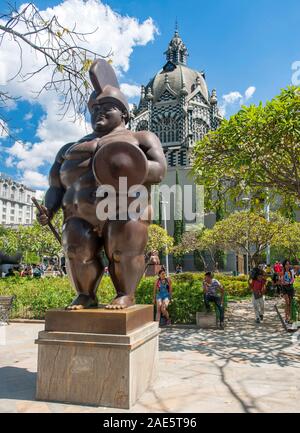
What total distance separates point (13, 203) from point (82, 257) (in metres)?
92.5

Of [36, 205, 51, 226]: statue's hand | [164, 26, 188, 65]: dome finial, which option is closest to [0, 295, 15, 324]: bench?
[36, 205, 51, 226]: statue's hand

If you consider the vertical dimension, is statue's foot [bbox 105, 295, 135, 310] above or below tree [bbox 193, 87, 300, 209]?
below

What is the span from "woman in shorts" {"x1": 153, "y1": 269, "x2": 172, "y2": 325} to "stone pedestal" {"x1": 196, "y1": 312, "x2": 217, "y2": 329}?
2.28 ft

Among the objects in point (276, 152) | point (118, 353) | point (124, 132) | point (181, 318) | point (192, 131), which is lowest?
point (181, 318)

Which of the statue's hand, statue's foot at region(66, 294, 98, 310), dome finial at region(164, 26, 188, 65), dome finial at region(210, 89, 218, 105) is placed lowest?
statue's foot at region(66, 294, 98, 310)

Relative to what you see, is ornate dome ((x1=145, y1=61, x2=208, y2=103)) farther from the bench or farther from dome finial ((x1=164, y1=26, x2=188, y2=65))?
the bench

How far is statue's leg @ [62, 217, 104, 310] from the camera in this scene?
336 centimetres

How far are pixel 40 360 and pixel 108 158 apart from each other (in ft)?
5.76

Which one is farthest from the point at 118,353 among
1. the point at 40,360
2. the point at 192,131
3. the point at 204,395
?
the point at 192,131

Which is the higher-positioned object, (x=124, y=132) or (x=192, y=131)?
(x=192, y=131)

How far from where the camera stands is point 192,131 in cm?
5431

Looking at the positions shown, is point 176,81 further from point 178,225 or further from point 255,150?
point 255,150
